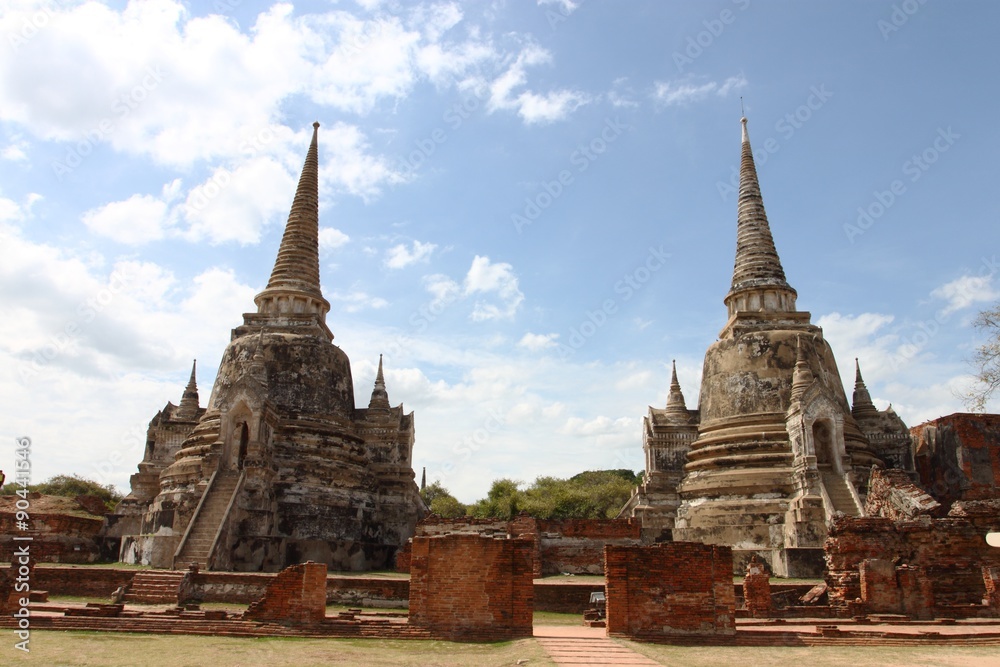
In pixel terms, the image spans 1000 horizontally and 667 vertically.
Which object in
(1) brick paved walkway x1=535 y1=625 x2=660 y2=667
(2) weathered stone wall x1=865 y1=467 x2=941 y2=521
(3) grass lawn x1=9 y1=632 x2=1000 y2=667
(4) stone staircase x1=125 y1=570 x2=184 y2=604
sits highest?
(2) weathered stone wall x1=865 y1=467 x2=941 y2=521

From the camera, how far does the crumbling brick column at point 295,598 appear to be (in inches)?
509

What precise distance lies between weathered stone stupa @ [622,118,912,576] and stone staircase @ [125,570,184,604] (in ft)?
52.0

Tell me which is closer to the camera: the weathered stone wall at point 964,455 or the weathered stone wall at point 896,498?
the weathered stone wall at point 896,498

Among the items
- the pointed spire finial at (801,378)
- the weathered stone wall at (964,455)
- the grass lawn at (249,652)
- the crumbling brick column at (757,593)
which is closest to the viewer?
the grass lawn at (249,652)

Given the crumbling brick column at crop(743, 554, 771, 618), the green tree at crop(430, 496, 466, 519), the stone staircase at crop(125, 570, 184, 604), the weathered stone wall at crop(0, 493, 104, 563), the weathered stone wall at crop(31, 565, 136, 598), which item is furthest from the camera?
the green tree at crop(430, 496, 466, 519)

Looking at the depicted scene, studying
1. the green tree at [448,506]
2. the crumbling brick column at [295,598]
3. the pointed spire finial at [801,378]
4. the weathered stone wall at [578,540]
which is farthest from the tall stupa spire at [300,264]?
the green tree at [448,506]

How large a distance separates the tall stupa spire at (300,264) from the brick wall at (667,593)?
74.4ft

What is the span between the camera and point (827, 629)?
41.2ft

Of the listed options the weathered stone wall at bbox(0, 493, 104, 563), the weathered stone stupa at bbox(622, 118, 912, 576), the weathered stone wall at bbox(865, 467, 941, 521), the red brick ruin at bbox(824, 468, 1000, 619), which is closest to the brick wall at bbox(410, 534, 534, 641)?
the red brick ruin at bbox(824, 468, 1000, 619)

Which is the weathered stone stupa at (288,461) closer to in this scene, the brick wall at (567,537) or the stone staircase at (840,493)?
the brick wall at (567,537)

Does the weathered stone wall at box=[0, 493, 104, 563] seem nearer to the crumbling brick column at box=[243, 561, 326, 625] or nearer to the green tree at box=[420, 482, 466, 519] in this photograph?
the crumbling brick column at box=[243, 561, 326, 625]

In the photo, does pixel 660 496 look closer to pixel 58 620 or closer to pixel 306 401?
pixel 306 401

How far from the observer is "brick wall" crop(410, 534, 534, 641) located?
11922mm

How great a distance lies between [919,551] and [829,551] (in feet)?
7.03
